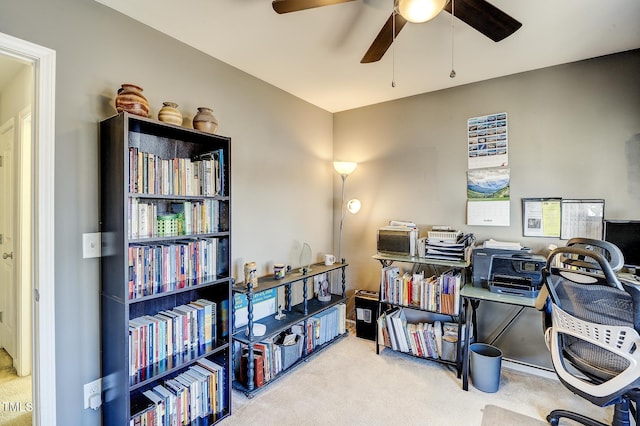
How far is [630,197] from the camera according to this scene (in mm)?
2250

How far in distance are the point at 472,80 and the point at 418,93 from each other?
49 cm

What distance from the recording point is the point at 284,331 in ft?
8.75

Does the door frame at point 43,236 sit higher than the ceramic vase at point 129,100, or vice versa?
the ceramic vase at point 129,100

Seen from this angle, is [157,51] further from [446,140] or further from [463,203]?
[463,203]

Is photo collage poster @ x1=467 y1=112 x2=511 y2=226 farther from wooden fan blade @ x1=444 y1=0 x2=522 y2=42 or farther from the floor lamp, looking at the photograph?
wooden fan blade @ x1=444 y1=0 x2=522 y2=42

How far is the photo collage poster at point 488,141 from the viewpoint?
2.71 m

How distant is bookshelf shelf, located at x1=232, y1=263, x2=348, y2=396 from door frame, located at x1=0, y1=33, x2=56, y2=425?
1014 millimetres

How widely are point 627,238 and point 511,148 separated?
102 cm

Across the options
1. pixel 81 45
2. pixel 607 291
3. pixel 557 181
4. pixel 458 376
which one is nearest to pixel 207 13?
pixel 81 45

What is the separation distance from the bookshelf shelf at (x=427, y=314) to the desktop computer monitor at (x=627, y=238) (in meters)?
0.94

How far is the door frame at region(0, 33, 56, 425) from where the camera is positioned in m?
1.53

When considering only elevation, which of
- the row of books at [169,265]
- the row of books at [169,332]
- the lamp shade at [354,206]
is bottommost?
the row of books at [169,332]

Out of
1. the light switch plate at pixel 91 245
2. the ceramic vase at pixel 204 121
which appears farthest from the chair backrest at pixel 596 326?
the light switch plate at pixel 91 245

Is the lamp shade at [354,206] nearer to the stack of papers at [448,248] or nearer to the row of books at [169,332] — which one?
the stack of papers at [448,248]
